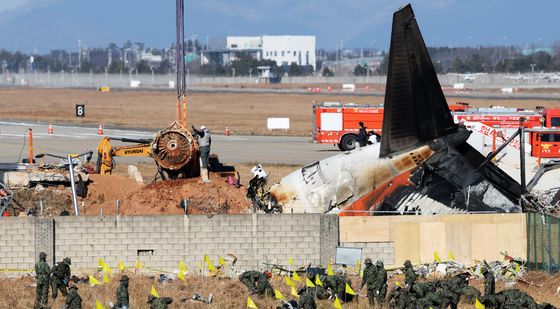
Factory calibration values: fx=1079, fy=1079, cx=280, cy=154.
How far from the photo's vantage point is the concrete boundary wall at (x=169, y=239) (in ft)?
92.2

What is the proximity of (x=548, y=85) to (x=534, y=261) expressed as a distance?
163 m

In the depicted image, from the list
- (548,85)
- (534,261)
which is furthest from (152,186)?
(548,85)

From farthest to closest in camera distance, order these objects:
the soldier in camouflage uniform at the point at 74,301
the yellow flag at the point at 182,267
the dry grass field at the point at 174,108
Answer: the dry grass field at the point at 174,108 → the yellow flag at the point at 182,267 → the soldier in camouflage uniform at the point at 74,301

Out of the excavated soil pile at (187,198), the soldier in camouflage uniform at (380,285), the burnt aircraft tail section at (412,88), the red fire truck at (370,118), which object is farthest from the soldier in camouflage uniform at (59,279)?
the red fire truck at (370,118)

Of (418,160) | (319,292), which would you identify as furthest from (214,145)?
(319,292)

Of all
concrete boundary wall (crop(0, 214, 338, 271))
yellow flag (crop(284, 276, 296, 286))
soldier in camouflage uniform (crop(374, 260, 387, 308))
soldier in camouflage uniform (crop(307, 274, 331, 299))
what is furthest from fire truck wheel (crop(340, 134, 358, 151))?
soldier in camouflage uniform (crop(374, 260, 387, 308))

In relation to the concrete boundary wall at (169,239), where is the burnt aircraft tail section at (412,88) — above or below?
above

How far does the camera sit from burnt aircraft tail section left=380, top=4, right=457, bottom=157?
2967 centimetres

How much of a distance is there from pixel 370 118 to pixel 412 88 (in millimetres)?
34294

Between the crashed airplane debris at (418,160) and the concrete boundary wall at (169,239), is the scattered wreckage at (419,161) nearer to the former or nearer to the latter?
the crashed airplane debris at (418,160)

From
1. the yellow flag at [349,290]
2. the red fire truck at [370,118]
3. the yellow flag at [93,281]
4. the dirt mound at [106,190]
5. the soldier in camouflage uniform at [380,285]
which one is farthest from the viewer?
the red fire truck at [370,118]

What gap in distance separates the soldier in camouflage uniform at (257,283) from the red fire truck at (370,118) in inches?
1299

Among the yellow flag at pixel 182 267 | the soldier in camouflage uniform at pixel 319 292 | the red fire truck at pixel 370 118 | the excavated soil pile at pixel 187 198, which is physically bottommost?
the soldier in camouflage uniform at pixel 319 292

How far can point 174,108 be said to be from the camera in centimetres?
11881
